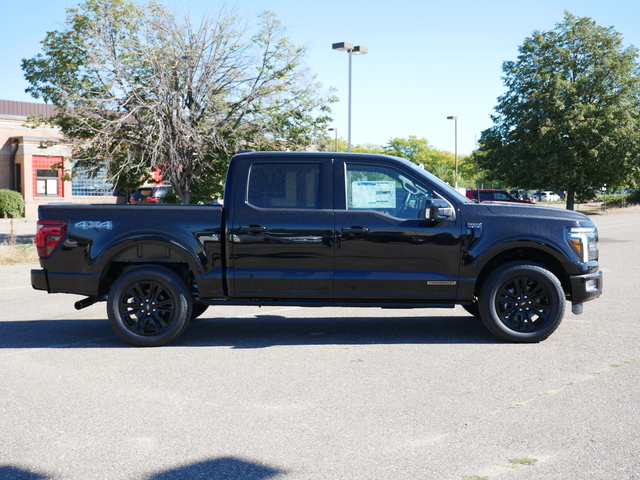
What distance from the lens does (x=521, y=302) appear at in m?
7.16

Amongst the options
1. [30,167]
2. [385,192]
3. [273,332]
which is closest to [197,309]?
[273,332]

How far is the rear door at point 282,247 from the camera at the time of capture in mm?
7055

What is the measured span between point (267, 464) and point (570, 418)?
7.16 feet

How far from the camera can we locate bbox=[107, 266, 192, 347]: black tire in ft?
23.1

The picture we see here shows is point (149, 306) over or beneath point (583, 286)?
beneath

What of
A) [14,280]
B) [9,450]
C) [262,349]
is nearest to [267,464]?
[9,450]

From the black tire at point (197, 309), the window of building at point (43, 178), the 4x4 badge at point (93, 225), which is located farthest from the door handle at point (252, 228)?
the window of building at point (43, 178)

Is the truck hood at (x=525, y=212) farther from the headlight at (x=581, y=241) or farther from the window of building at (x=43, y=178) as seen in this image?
the window of building at (x=43, y=178)

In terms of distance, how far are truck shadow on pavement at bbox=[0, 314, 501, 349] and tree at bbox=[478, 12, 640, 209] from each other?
36.8 meters

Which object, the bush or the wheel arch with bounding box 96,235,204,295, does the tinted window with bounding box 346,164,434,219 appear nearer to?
the wheel arch with bounding box 96,235,204,295

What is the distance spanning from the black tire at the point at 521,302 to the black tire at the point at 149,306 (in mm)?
3121

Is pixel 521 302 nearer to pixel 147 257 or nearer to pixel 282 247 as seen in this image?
pixel 282 247

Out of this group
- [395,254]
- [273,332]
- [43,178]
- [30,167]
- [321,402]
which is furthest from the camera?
[43,178]

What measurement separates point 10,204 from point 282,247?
3388 cm
